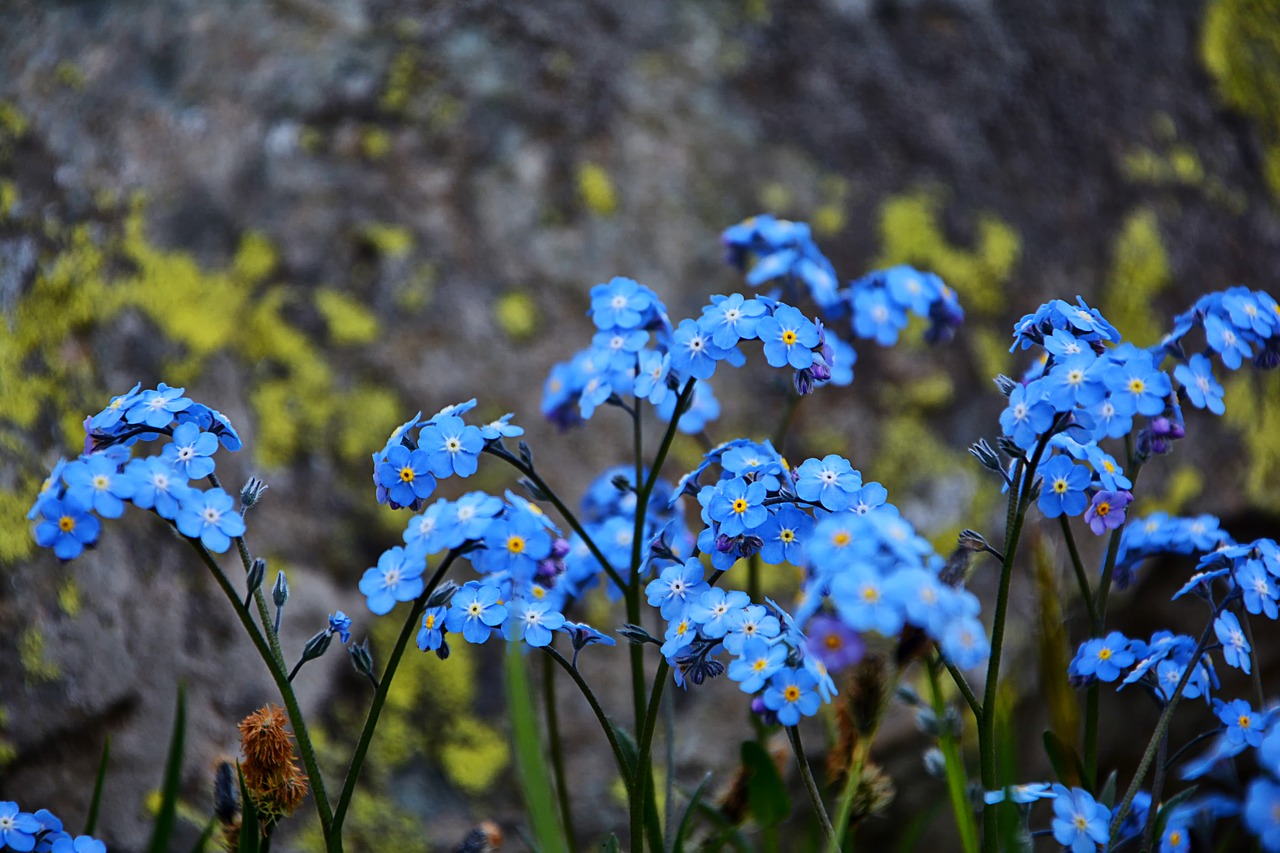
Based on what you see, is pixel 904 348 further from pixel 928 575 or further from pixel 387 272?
pixel 928 575

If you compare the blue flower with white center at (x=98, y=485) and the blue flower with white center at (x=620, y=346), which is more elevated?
the blue flower with white center at (x=620, y=346)

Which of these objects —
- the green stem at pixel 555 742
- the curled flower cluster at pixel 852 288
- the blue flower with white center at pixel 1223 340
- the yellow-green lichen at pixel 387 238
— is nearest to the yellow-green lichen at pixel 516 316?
the yellow-green lichen at pixel 387 238

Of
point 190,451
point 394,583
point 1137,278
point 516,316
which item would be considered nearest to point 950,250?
point 1137,278

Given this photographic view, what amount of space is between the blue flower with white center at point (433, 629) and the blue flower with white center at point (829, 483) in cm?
57

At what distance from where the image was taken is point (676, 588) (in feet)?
5.40

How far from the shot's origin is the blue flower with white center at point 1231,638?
1.67 metres

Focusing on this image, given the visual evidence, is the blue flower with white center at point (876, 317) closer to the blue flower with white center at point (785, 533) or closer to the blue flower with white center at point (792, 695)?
the blue flower with white center at point (785, 533)

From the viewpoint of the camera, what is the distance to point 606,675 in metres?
2.78

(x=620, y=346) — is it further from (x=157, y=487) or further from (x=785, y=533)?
(x=157, y=487)

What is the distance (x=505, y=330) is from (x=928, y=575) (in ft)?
6.46

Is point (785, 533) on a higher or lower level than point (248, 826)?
higher

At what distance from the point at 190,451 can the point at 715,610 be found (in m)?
0.80

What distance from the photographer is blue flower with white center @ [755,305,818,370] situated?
5.35 feet

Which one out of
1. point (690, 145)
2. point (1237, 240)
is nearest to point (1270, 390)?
point (1237, 240)
